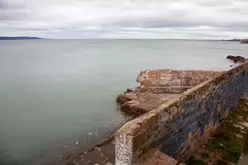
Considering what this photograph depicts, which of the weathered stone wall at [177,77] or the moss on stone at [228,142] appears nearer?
the moss on stone at [228,142]

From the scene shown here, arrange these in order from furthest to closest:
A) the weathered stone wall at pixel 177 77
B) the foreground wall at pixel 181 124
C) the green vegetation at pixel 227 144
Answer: the weathered stone wall at pixel 177 77
the green vegetation at pixel 227 144
the foreground wall at pixel 181 124

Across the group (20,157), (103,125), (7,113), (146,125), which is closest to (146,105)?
(103,125)

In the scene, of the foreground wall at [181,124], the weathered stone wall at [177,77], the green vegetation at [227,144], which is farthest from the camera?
the weathered stone wall at [177,77]

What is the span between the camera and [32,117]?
1315cm

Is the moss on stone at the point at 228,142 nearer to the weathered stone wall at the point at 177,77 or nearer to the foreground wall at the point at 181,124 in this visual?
the foreground wall at the point at 181,124

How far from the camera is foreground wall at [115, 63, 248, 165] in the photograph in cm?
334

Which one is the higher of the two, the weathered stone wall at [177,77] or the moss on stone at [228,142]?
the weathered stone wall at [177,77]

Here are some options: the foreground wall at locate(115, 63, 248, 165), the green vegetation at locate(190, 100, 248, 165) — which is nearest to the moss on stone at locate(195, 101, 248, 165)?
the green vegetation at locate(190, 100, 248, 165)

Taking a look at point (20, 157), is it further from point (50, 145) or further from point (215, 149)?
point (215, 149)

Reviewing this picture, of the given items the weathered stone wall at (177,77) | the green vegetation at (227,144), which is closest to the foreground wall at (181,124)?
the green vegetation at (227,144)

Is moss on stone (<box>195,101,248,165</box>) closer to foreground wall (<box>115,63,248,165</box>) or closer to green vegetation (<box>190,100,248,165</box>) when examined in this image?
green vegetation (<box>190,100,248,165</box>)

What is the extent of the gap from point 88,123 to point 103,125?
85 cm

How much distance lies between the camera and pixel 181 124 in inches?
182

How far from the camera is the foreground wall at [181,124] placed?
3.34 meters
